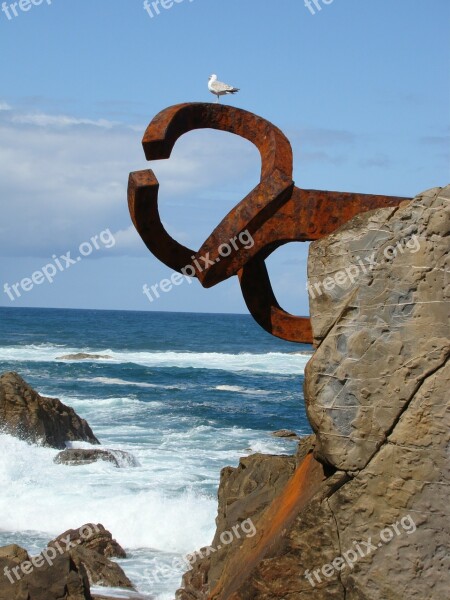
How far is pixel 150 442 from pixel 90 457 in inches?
118

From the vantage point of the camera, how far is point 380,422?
3.37 m

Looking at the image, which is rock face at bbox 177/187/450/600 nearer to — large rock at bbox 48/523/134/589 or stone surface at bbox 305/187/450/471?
stone surface at bbox 305/187/450/471

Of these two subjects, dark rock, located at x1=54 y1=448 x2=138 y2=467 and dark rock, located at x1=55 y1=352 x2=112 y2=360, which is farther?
dark rock, located at x1=55 y1=352 x2=112 y2=360

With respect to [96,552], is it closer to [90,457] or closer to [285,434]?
[90,457]

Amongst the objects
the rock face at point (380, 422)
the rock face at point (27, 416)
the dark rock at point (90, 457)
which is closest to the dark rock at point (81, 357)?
the rock face at point (27, 416)

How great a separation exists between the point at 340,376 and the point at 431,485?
1.67 ft

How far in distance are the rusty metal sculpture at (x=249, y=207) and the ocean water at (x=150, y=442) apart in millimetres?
5189

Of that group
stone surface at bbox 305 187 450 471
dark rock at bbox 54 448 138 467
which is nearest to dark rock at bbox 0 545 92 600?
stone surface at bbox 305 187 450 471

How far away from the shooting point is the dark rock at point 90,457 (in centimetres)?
1406

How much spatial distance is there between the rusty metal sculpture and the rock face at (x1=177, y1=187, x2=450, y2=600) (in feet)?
1.56

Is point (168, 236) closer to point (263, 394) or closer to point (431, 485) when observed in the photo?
point (431, 485)

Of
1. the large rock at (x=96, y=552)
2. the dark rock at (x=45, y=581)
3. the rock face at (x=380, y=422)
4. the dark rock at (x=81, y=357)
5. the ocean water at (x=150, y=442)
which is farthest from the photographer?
the dark rock at (x=81, y=357)

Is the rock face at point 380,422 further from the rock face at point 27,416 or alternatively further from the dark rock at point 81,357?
the dark rock at point 81,357

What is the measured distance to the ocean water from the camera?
36.4 feet
